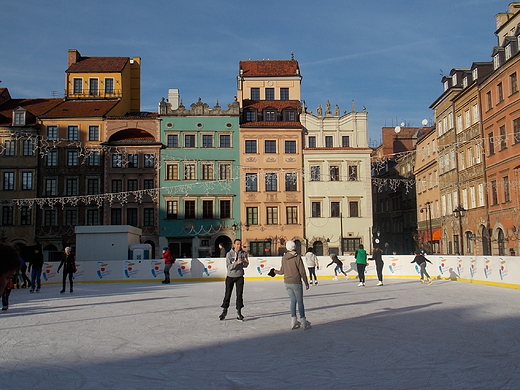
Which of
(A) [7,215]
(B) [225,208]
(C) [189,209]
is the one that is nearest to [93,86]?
(A) [7,215]

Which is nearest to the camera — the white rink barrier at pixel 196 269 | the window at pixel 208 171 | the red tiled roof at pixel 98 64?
the white rink barrier at pixel 196 269

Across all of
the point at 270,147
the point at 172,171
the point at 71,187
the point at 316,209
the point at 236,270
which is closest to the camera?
the point at 236,270

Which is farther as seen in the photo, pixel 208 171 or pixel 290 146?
pixel 290 146

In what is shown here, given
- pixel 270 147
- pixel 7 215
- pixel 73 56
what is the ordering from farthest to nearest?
pixel 73 56 → pixel 270 147 → pixel 7 215

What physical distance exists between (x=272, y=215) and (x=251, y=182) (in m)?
3.44

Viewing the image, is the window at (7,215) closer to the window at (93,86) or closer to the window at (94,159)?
the window at (94,159)

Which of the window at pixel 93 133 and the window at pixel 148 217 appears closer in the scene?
the window at pixel 148 217

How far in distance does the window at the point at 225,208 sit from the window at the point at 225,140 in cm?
498

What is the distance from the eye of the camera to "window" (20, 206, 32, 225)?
50.1 meters

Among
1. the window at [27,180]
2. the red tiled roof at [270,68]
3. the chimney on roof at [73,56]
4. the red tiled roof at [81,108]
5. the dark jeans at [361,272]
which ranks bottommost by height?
the dark jeans at [361,272]

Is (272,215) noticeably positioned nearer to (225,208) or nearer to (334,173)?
(225,208)

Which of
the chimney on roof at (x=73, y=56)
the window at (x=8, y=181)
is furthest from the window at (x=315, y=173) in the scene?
the chimney on roof at (x=73, y=56)

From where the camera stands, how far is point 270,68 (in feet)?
191

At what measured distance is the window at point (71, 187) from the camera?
167 feet
